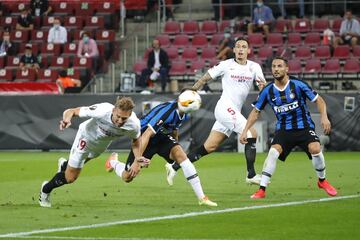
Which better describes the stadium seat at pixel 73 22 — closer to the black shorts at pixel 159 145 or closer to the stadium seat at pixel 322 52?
the stadium seat at pixel 322 52

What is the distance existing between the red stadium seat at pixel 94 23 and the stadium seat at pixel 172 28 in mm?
2431

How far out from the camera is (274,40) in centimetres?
3334

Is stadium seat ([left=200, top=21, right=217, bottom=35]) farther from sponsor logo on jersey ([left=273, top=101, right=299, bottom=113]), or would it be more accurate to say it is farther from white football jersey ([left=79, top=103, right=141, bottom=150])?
white football jersey ([left=79, top=103, right=141, bottom=150])

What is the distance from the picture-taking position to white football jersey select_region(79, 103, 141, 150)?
13.1 metres

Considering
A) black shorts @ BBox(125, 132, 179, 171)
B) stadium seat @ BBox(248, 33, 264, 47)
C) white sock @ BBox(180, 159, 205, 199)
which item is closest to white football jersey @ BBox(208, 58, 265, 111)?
black shorts @ BBox(125, 132, 179, 171)

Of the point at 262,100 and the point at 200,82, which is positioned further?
the point at 200,82

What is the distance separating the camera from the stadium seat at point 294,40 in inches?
1307

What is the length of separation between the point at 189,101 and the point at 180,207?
149cm

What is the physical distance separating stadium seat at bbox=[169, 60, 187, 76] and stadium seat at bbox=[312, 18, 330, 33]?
448cm

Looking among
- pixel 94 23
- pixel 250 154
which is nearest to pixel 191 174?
pixel 250 154

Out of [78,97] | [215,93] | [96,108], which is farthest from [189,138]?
[96,108]

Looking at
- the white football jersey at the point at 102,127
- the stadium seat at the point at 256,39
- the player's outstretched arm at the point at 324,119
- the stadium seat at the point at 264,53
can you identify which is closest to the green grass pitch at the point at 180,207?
the white football jersey at the point at 102,127

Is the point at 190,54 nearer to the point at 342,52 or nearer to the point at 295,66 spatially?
the point at 295,66

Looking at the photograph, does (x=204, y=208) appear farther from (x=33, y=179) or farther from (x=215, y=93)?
(x=215, y=93)
